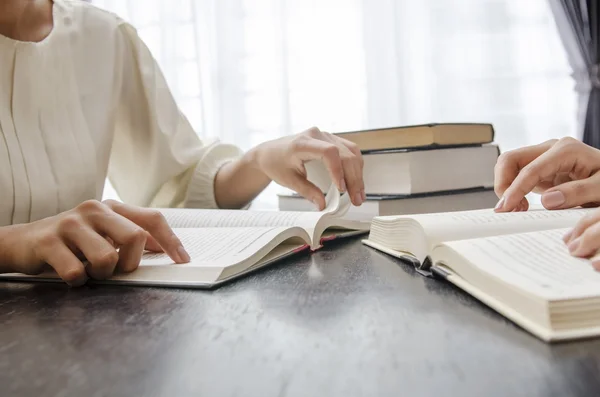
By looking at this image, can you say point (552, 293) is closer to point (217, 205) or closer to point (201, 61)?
point (217, 205)

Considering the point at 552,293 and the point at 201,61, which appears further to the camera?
the point at 201,61

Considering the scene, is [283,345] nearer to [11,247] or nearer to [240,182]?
[11,247]

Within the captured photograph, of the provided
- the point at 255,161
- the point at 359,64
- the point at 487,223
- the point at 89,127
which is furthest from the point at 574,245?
the point at 359,64

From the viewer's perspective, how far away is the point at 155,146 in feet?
3.48

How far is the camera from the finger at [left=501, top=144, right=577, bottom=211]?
568mm

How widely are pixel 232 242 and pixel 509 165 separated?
0.36m

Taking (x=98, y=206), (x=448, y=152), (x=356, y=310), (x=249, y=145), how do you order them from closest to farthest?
(x=356, y=310)
(x=98, y=206)
(x=448, y=152)
(x=249, y=145)

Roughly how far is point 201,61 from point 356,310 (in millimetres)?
1707

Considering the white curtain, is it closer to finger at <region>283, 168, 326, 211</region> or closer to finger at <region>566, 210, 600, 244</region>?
finger at <region>283, 168, 326, 211</region>

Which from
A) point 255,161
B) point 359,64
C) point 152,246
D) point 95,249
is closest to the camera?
point 95,249

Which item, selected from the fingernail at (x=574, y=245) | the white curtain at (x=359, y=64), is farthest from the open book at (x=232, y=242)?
the white curtain at (x=359, y=64)

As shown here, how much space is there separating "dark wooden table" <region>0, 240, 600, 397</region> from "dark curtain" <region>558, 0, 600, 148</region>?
1.35 metres

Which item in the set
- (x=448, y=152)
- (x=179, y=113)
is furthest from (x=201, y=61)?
(x=448, y=152)

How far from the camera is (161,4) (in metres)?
1.93
